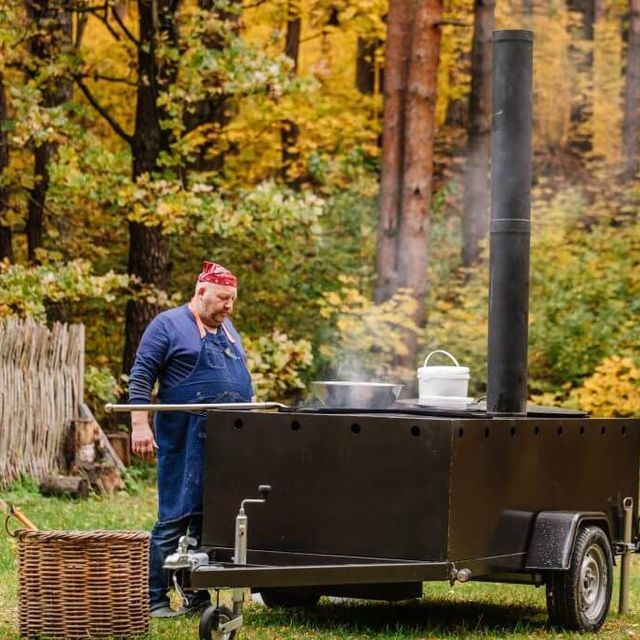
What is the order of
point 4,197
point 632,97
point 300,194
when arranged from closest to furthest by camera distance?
point 300,194
point 4,197
point 632,97

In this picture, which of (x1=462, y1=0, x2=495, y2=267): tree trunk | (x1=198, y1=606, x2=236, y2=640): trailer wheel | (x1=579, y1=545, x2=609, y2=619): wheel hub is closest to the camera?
(x1=198, y1=606, x2=236, y2=640): trailer wheel

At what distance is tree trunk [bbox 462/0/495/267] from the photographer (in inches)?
880

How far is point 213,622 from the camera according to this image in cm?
584

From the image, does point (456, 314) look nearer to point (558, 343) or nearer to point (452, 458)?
point (558, 343)

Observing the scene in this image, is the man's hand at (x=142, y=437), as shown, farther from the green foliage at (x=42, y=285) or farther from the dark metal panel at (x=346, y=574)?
the green foliage at (x=42, y=285)

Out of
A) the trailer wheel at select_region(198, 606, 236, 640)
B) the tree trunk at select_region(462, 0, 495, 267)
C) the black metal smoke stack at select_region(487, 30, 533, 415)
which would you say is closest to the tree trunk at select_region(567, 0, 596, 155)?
the tree trunk at select_region(462, 0, 495, 267)

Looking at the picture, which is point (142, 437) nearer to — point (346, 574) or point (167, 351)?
point (167, 351)

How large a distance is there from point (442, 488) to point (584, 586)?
4.68 feet

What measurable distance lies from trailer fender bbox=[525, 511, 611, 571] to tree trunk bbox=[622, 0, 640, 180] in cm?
1971

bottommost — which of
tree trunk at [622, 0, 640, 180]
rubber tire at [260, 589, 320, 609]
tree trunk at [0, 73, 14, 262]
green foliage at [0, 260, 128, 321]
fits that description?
rubber tire at [260, 589, 320, 609]

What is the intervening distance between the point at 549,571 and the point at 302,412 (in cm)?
149

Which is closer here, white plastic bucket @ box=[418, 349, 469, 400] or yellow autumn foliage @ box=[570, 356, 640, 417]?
white plastic bucket @ box=[418, 349, 469, 400]

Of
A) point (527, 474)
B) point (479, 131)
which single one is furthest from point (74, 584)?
point (479, 131)

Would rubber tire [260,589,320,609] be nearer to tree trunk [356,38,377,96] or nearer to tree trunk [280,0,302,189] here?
tree trunk [280,0,302,189]
